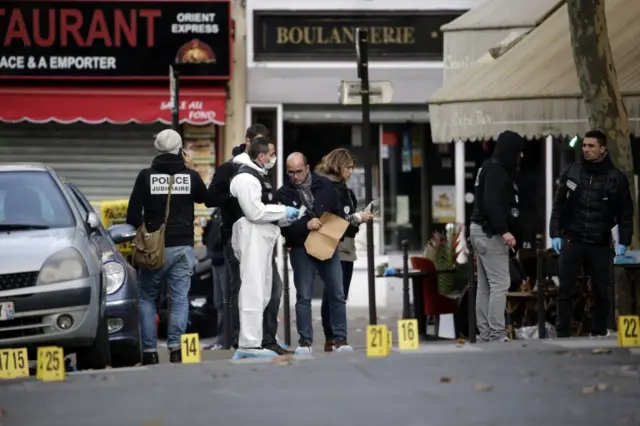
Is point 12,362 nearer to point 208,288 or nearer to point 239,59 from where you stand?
point 208,288

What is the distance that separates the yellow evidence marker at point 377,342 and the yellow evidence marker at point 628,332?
69.8 inches

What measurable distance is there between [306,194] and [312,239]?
0.46m

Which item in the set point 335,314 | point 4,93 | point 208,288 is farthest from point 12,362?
point 4,93

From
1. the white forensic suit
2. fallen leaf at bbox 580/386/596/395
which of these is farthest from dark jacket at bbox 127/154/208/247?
fallen leaf at bbox 580/386/596/395

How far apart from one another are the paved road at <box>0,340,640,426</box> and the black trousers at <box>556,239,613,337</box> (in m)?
2.11

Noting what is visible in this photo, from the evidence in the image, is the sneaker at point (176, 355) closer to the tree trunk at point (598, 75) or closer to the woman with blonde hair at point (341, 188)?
the woman with blonde hair at point (341, 188)

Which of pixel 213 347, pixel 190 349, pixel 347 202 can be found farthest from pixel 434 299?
pixel 190 349

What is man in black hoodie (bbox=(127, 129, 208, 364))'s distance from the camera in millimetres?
13781

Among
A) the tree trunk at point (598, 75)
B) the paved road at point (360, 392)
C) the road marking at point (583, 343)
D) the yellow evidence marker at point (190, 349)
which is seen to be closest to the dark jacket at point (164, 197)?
the yellow evidence marker at point (190, 349)

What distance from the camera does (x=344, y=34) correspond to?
2423cm

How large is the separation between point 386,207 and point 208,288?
5.40 m

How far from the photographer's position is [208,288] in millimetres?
19734

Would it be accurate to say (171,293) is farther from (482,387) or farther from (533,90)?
(482,387)

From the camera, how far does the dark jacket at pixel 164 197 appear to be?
45.2ft
